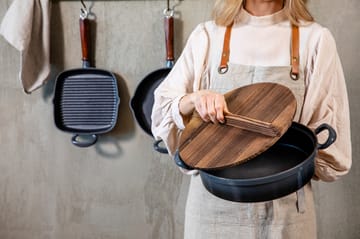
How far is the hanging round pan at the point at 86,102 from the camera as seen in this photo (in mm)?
1412

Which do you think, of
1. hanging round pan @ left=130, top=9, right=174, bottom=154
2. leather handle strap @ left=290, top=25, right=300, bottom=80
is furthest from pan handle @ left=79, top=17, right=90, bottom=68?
leather handle strap @ left=290, top=25, right=300, bottom=80

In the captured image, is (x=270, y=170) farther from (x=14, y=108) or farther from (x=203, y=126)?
(x=14, y=108)

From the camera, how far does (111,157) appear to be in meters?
1.47

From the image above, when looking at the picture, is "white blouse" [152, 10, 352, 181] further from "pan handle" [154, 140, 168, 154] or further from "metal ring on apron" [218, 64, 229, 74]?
"pan handle" [154, 140, 168, 154]

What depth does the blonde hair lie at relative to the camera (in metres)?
0.89

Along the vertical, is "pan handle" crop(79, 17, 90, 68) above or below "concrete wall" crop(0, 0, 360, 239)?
above

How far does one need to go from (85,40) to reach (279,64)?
0.74 metres

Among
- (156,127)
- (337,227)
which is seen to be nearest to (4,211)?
(156,127)

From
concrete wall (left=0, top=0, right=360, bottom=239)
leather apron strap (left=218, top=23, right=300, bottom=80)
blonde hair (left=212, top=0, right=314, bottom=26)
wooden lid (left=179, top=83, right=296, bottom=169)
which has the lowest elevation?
concrete wall (left=0, top=0, right=360, bottom=239)

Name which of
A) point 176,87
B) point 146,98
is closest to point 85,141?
point 146,98

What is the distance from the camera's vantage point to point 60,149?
150 cm

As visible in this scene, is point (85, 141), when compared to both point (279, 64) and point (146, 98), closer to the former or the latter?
point (146, 98)

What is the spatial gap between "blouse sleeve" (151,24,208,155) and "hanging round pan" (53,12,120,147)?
50 cm

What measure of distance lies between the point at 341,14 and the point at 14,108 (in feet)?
3.78
